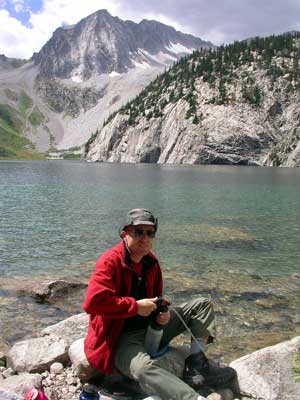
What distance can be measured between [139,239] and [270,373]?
3.60 meters

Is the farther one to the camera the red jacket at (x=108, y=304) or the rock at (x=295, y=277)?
the rock at (x=295, y=277)

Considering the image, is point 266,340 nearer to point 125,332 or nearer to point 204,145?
point 125,332

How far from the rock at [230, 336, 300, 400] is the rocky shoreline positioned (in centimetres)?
2

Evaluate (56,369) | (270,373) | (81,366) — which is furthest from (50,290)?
(270,373)

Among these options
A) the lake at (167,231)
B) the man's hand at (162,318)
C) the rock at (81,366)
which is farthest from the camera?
the lake at (167,231)

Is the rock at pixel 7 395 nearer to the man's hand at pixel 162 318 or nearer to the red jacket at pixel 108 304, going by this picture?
the red jacket at pixel 108 304

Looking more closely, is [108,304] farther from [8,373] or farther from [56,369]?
[8,373]

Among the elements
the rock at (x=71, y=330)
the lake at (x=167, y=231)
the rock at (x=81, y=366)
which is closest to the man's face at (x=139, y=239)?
the rock at (x=81, y=366)

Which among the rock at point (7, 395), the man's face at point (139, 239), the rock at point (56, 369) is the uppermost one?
the man's face at point (139, 239)

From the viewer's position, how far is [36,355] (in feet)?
28.7

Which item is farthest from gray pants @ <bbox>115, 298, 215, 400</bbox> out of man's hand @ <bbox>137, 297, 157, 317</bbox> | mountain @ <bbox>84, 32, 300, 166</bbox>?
mountain @ <bbox>84, 32, 300, 166</bbox>

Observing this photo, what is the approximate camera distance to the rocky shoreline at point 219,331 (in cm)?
789

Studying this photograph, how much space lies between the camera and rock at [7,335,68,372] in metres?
8.52

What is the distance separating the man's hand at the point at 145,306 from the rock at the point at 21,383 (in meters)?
2.23
